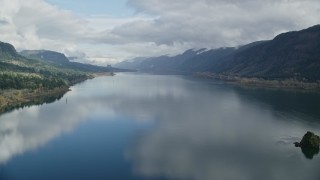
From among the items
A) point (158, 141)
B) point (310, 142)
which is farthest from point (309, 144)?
point (158, 141)

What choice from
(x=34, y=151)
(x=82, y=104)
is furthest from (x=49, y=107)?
(x=34, y=151)

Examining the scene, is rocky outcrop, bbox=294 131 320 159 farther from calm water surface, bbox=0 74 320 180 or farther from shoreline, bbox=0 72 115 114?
shoreline, bbox=0 72 115 114

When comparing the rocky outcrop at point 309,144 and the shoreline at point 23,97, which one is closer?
the rocky outcrop at point 309,144

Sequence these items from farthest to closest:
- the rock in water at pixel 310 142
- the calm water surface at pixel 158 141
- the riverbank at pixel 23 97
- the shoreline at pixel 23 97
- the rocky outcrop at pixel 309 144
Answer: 1. the riverbank at pixel 23 97
2. the shoreline at pixel 23 97
3. the rock in water at pixel 310 142
4. the rocky outcrop at pixel 309 144
5. the calm water surface at pixel 158 141

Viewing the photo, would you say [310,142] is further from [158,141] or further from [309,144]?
[158,141]

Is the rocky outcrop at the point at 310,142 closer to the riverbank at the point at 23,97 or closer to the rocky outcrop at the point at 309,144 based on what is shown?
the rocky outcrop at the point at 309,144

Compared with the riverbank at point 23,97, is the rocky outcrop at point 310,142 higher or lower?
lower

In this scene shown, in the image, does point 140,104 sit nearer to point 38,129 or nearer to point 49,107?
point 49,107

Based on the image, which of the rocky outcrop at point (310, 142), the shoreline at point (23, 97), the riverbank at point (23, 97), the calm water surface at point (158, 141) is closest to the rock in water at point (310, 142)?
the rocky outcrop at point (310, 142)

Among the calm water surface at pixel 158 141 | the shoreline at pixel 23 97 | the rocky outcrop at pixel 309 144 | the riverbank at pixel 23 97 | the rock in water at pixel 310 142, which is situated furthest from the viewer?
the riverbank at pixel 23 97
